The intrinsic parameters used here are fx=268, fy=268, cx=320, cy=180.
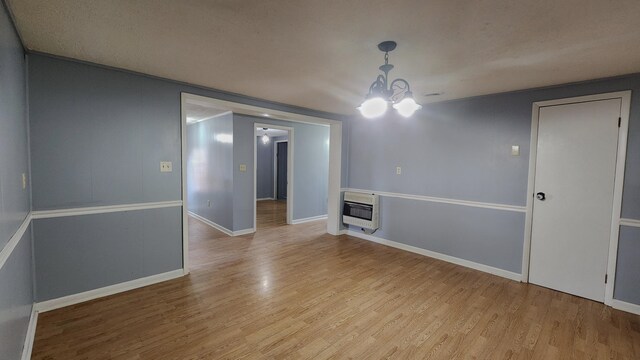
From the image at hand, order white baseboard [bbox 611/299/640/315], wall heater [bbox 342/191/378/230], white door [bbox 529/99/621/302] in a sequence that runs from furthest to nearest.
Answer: wall heater [bbox 342/191/378/230], white door [bbox 529/99/621/302], white baseboard [bbox 611/299/640/315]

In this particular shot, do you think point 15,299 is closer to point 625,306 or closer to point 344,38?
point 344,38

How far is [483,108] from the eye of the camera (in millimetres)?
3473

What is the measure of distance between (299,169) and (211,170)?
1847 mm

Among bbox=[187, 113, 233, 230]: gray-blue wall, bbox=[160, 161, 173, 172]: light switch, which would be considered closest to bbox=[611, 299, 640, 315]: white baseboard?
bbox=[160, 161, 173, 172]: light switch

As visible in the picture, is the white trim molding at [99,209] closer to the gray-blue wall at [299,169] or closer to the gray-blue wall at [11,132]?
the gray-blue wall at [11,132]

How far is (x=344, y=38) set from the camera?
191cm

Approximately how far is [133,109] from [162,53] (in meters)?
0.89

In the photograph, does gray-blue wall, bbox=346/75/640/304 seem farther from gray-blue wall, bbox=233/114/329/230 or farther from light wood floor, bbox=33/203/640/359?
gray-blue wall, bbox=233/114/329/230

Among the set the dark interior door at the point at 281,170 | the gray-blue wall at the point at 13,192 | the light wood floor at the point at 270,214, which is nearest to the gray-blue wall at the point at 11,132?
the gray-blue wall at the point at 13,192

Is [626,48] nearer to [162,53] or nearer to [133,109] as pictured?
[162,53]

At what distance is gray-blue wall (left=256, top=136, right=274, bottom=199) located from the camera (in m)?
9.52

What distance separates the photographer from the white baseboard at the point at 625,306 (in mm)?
2598

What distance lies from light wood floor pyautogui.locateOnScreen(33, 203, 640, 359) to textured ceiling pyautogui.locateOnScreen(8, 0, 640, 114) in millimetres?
2279

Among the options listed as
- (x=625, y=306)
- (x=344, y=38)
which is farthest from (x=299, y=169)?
(x=625, y=306)
